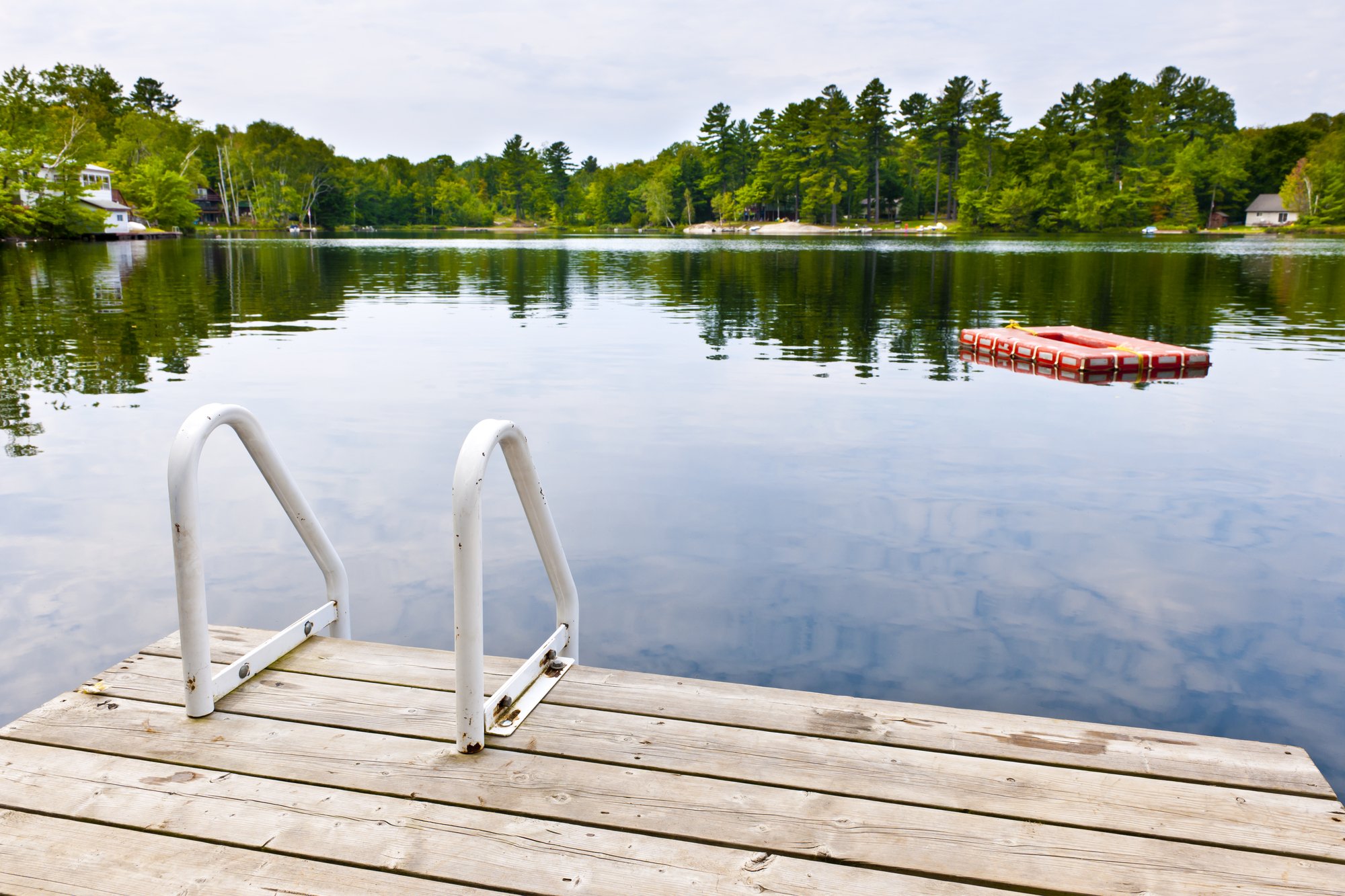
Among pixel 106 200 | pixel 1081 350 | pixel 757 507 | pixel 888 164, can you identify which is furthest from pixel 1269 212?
pixel 106 200

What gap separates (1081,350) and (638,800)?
43.3 feet

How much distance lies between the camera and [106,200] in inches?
2655

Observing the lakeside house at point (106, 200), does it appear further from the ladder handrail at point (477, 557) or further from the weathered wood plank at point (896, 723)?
the ladder handrail at point (477, 557)

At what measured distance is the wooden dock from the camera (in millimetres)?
2094

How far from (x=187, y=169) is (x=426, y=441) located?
93.7m

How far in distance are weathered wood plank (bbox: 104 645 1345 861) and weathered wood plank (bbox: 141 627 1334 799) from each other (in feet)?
0.18

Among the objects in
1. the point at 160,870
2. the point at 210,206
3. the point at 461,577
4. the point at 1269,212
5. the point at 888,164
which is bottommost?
the point at 160,870

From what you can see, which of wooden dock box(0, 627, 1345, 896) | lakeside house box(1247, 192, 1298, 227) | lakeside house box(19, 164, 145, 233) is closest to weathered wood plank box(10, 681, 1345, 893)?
wooden dock box(0, 627, 1345, 896)

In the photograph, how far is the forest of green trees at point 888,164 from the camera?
83.2 metres

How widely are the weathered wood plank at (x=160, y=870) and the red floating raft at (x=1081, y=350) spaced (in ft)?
43.7

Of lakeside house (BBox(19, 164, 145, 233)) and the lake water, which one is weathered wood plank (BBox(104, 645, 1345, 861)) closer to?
the lake water

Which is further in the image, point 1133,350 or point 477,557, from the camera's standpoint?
point 1133,350

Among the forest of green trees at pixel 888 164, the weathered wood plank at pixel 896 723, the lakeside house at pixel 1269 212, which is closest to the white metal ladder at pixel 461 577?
the weathered wood plank at pixel 896 723

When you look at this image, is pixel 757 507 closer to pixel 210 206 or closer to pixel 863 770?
pixel 863 770
